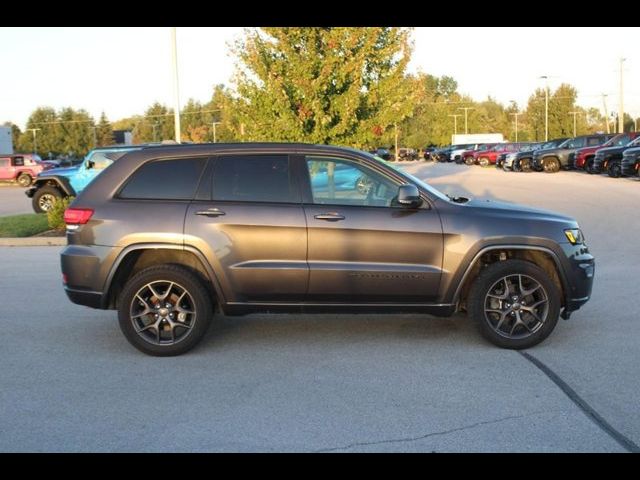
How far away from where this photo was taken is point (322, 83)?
17.3m

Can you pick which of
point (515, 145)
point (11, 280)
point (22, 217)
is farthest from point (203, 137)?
point (11, 280)

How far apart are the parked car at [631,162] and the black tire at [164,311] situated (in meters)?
24.9

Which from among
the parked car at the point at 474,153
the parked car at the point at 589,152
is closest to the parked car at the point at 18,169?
the parked car at the point at 589,152

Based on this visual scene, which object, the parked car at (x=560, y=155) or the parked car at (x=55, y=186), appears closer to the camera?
the parked car at (x=55, y=186)

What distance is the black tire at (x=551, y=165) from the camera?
125ft

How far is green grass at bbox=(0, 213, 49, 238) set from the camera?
1445 centimetres

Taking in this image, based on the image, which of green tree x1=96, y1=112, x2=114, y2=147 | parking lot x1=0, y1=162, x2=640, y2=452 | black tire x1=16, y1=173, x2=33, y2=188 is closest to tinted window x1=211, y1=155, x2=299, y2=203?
parking lot x1=0, y1=162, x2=640, y2=452

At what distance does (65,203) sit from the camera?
14.7 m

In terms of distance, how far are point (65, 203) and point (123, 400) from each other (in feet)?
34.9

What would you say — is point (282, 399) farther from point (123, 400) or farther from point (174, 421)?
point (123, 400)

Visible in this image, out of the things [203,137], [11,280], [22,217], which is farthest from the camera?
[203,137]

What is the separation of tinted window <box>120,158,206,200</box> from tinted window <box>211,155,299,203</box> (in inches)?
7.6

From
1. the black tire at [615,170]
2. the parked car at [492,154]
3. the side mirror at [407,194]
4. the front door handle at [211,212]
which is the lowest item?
the front door handle at [211,212]

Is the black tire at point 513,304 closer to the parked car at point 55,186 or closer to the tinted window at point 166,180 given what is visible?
the tinted window at point 166,180
